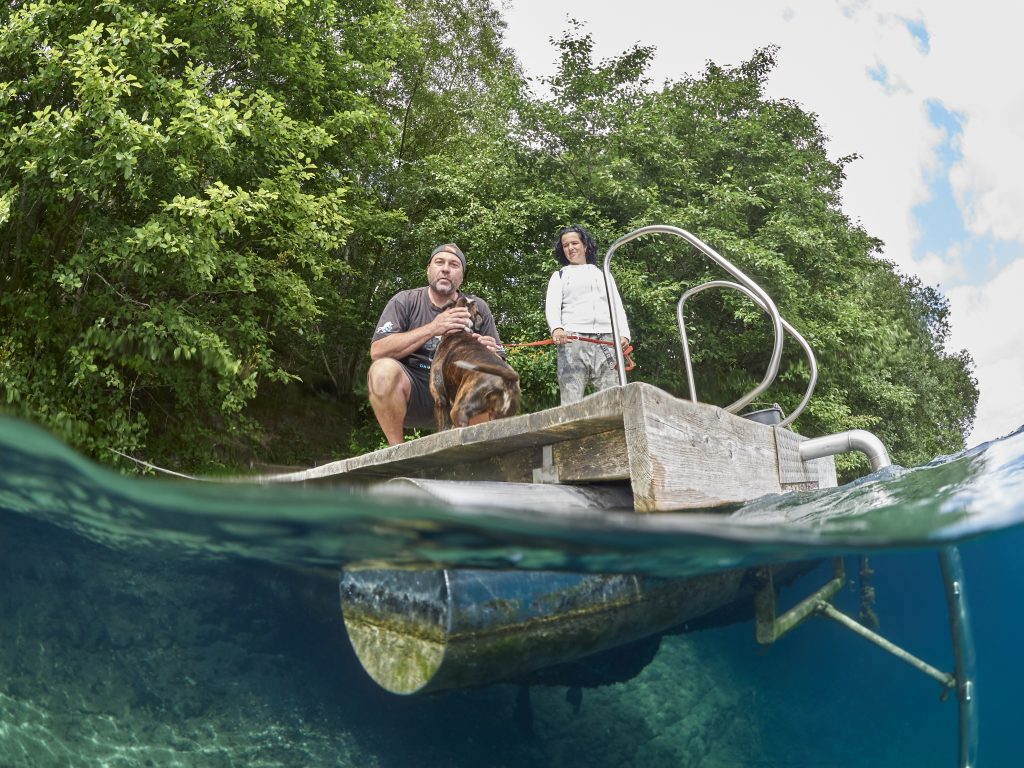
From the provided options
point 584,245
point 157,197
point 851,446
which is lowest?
point 851,446

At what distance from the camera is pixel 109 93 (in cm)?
954

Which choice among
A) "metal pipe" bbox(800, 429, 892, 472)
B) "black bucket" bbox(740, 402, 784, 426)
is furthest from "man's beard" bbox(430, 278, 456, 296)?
"metal pipe" bbox(800, 429, 892, 472)

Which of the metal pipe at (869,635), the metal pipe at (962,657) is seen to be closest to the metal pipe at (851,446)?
the metal pipe at (962,657)

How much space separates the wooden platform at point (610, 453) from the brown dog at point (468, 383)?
267 millimetres

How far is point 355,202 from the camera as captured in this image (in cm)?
1603

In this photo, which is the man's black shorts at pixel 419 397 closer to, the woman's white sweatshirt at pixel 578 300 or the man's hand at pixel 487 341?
the man's hand at pixel 487 341

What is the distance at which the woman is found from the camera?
17.8 ft

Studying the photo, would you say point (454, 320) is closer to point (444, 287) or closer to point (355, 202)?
point (444, 287)

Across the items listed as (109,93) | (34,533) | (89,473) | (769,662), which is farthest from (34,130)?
(769,662)

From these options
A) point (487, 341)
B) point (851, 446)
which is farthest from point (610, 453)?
point (851, 446)

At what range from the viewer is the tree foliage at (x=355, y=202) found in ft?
29.7

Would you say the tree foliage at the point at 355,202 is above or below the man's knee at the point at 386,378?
above

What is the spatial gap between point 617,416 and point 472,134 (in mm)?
17433

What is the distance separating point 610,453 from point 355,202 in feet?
46.8
